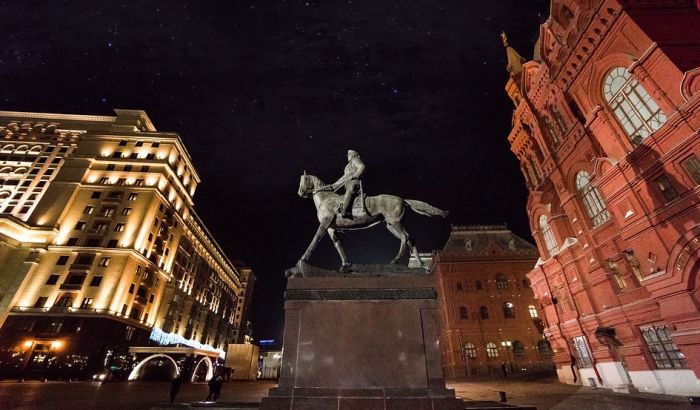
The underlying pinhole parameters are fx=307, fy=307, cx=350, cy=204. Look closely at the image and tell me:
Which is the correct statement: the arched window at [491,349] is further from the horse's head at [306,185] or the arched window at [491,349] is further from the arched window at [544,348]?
the horse's head at [306,185]

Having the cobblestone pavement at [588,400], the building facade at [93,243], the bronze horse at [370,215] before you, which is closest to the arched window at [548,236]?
the cobblestone pavement at [588,400]

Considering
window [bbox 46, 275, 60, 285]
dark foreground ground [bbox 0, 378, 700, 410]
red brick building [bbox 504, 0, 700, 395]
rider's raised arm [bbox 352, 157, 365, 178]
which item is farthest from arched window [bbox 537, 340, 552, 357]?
window [bbox 46, 275, 60, 285]

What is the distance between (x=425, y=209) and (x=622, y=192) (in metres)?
15.2

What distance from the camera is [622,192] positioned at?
683 inches

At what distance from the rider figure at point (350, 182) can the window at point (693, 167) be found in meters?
15.8

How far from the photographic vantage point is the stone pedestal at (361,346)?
21.7 ft

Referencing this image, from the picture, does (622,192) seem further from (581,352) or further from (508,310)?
(508,310)

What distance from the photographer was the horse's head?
1009 cm

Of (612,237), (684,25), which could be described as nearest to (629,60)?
(684,25)

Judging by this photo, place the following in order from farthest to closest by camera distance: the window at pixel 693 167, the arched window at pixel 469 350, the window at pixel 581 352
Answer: the arched window at pixel 469 350
the window at pixel 581 352
the window at pixel 693 167

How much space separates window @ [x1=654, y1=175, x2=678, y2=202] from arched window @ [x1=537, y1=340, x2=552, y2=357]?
3094cm

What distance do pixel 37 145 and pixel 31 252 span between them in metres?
26.1

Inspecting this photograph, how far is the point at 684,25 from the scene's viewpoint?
16734 mm

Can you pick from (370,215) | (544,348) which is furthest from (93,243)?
(544,348)
